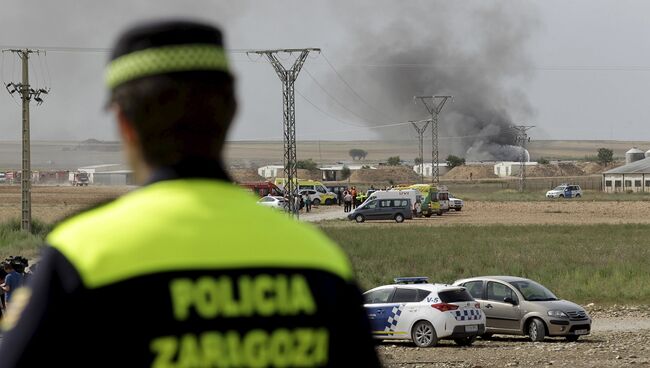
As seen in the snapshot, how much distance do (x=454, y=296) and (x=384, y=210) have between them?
48.2m

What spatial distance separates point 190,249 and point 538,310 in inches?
905

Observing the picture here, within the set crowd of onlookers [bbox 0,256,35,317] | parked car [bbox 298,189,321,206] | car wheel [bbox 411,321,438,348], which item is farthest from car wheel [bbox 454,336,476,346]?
parked car [bbox 298,189,321,206]

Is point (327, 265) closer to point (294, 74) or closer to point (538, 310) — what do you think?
point (538, 310)

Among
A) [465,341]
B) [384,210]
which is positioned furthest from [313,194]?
[465,341]

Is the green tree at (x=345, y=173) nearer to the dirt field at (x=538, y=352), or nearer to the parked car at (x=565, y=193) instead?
the parked car at (x=565, y=193)

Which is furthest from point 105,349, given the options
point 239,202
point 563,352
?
point 563,352

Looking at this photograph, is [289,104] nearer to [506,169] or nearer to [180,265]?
[180,265]

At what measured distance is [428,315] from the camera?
2358 cm

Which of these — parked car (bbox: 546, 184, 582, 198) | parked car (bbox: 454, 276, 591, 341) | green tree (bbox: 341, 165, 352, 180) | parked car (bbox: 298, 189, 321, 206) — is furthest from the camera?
green tree (bbox: 341, 165, 352, 180)

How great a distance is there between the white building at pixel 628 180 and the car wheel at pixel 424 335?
106255 millimetres

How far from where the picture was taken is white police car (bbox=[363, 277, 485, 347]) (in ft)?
76.9

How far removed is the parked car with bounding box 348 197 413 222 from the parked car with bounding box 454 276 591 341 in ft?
149

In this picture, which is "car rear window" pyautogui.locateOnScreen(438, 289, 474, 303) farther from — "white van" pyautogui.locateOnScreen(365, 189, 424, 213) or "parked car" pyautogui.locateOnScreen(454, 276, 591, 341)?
"white van" pyautogui.locateOnScreen(365, 189, 424, 213)

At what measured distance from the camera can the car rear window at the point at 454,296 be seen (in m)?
23.8
